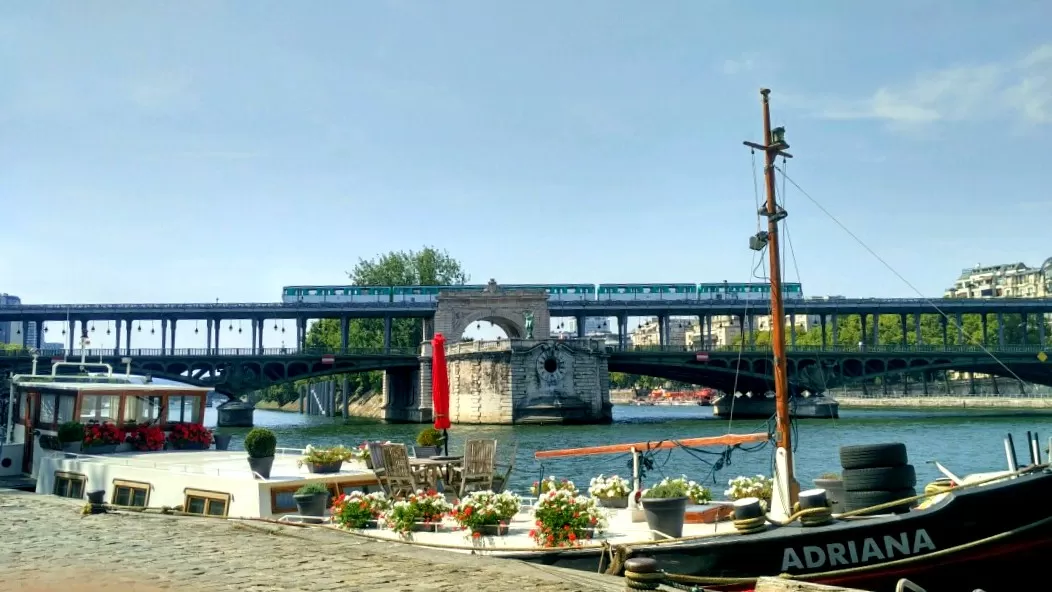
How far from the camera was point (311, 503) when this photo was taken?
534 inches

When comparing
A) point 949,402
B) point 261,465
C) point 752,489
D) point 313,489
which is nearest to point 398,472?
point 313,489

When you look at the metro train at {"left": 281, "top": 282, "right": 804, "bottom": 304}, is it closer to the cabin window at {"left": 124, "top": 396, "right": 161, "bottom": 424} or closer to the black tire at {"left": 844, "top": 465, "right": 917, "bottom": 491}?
the cabin window at {"left": 124, "top": 396, "right": 161, "bottom": 424}

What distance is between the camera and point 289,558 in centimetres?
1083

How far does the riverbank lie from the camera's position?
88.1m

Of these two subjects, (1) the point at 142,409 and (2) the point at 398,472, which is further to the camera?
(1) the point at 142,409

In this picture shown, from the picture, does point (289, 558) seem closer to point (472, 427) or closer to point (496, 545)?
point (496, 545)

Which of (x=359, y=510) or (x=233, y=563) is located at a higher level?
(x=359, y=510)

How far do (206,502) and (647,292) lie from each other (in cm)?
7783

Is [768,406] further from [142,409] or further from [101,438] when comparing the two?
[101,438]

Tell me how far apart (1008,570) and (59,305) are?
8579 centimetres

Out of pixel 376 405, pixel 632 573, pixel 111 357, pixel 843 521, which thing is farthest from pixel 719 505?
pixel 376 405

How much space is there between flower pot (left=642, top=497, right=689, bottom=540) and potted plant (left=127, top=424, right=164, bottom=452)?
520 inches

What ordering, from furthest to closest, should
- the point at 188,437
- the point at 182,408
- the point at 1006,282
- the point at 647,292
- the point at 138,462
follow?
the point at 1006,282, the point at 647,292, the point at 182,408, the point at 188,437, the point at 138,462

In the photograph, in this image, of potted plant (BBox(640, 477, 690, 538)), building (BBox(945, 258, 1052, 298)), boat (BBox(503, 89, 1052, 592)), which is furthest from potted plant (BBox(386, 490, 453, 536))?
building (BBox(945, 258, 1052, 298))
